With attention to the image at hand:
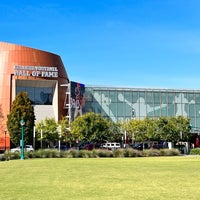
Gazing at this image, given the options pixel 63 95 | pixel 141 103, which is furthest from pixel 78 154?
pixel 141 103

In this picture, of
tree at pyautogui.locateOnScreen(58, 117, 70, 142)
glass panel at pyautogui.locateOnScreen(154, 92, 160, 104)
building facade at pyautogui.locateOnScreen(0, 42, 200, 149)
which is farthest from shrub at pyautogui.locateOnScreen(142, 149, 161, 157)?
glass panel at pyautogui.locateOnScreen(154, 92, 160, 104)

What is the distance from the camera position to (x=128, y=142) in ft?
269

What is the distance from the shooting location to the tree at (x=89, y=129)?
69.7 m

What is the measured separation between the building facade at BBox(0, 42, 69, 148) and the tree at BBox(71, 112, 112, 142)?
13.2 metres

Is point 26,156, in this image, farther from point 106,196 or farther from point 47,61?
point 47,61

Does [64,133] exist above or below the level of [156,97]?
below

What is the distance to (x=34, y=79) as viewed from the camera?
80.6 m

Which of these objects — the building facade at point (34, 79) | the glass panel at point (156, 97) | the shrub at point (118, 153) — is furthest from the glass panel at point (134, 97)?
the shrub at point (118, 153)

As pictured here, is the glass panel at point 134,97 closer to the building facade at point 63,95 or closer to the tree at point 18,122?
the building facade at point 63,95

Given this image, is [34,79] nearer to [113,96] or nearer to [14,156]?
[113,96]

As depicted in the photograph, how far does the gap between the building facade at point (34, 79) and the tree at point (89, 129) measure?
13240 mm

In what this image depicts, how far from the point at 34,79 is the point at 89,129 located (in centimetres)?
1905

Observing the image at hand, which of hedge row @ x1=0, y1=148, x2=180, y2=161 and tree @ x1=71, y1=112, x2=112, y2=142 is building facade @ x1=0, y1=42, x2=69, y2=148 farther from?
hedge row @ x1=0, y1=148, x2=180, y2=161

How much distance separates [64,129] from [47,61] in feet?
62.9
